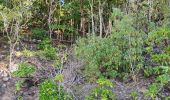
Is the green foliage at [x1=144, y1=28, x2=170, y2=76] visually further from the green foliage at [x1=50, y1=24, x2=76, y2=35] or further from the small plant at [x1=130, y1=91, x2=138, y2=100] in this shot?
the green foliage at [x1=50, y1=24, x2=76, y2=35]

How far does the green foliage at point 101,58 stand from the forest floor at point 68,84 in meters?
0.19

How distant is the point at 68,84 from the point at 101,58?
0.68 metres

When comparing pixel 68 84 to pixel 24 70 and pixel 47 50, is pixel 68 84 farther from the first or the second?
pixel 47 50

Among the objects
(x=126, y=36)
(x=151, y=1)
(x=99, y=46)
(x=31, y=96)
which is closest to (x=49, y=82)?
(x=31, y=96)

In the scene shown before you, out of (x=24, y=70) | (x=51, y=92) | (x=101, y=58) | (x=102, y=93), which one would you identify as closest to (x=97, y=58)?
(x=101, y=58)

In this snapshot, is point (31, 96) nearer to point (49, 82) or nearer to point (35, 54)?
point (49, 82)

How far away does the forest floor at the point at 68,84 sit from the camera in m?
5.75

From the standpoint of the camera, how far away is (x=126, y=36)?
6.11 m

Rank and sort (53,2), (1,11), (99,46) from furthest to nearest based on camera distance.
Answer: (53,2), (1,11), (99,46)

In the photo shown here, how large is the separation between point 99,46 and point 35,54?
1.48 m

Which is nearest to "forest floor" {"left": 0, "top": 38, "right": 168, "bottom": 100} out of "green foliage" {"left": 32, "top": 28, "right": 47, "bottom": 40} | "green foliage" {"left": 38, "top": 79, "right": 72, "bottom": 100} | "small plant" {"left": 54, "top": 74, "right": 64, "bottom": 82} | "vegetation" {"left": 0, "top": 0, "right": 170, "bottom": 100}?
"vegetation" {"left": 0, "top": 0, "right": 170, "bottom": 100}

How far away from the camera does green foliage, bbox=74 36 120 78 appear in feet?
19.2

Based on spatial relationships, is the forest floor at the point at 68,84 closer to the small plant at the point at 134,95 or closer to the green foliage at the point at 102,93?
the small plant at the point at 134,95

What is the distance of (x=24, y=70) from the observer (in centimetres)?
614
